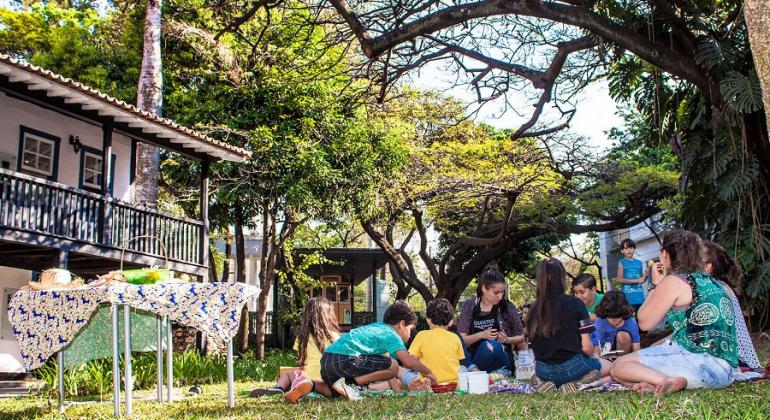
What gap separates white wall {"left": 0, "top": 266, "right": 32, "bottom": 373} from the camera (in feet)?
47.9

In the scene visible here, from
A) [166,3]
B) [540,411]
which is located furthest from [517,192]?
[540,411]

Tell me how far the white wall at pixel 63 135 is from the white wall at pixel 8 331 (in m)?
2.23

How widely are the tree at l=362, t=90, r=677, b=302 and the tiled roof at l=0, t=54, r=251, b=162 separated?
20.2 feet

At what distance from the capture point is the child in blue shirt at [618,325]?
848 cm

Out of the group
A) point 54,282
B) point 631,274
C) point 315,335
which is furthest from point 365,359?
point 631,274

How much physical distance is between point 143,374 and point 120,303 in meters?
5.49

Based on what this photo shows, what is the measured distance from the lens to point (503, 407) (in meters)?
4.93

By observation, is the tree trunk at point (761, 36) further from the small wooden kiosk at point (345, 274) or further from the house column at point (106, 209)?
the small wooden kiosk at point (345, 274)

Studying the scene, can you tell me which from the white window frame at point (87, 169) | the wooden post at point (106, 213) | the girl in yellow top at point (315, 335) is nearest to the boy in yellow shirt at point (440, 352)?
the girl in yellow top at point (315, 335)

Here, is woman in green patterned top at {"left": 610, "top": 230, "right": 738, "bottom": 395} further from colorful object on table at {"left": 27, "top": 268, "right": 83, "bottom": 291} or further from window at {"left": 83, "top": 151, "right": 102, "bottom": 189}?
window at {"left": 83, "top": 151, "right": 102, "bottom": 189}

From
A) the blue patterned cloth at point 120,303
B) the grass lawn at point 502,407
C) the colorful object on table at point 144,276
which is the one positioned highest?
the colorful object on table at point 144,276

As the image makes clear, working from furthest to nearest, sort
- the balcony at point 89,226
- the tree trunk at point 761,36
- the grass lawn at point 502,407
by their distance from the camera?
1. the balcony at point 89,226
2. the grass lawn at point 502,407
3. the tree trunk at point 761,36

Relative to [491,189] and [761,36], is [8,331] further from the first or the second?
[761,36]

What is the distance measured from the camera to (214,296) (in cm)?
639
